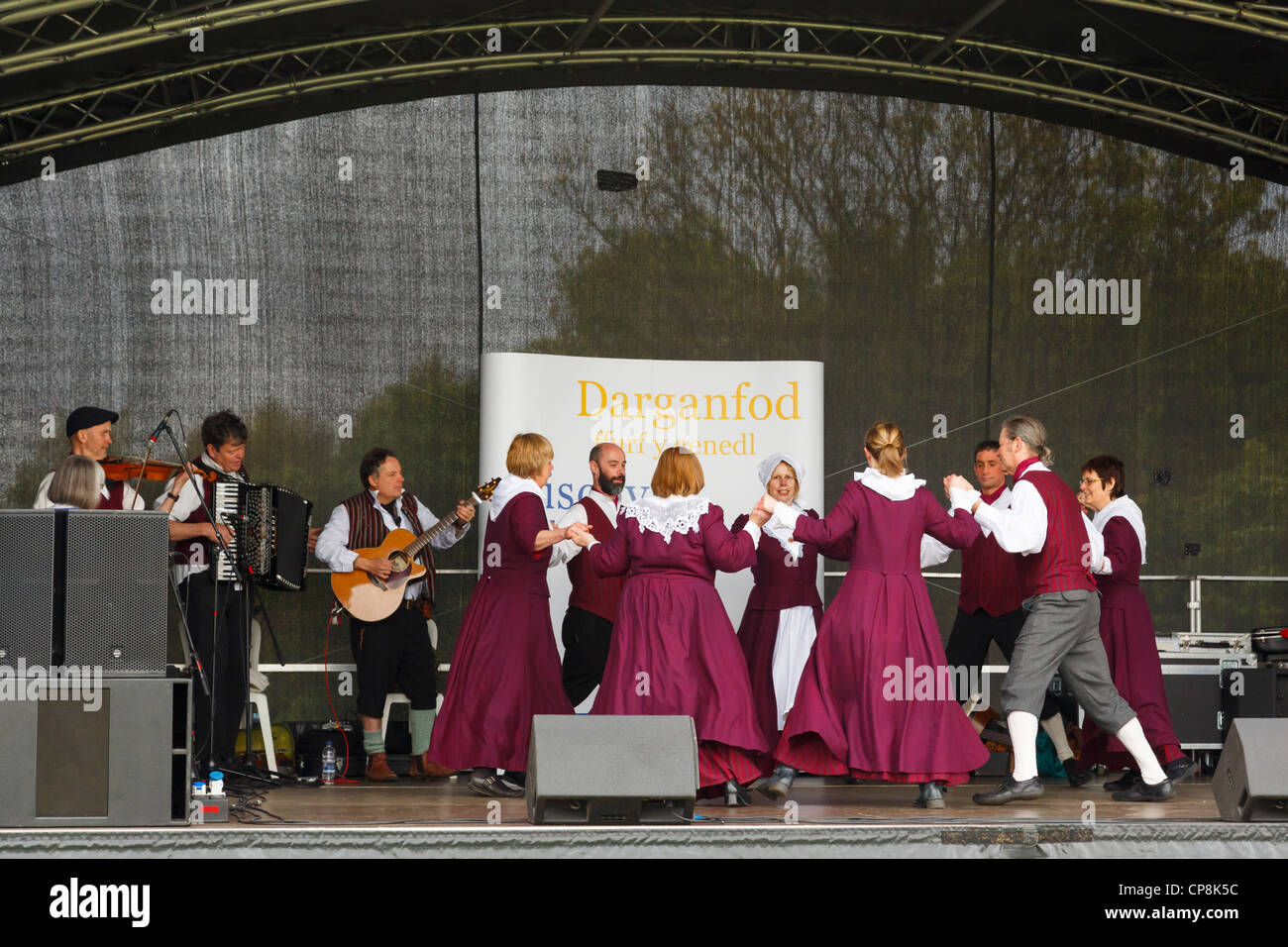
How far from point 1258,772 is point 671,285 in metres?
5.09

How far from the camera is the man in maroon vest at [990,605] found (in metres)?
7.25

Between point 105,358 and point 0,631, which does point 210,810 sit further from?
point 105,358

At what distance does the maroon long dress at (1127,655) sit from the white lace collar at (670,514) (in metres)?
2.19

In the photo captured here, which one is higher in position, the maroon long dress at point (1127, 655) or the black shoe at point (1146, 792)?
the maroon long dress at point (1127, 655)

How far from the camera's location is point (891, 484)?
5926 millimetres

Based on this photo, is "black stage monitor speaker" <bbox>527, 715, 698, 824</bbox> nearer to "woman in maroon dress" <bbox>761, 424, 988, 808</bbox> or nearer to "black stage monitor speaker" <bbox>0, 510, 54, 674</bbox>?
"woman in maroon dress" <bbox>761, 424, 988, 808</bbox>

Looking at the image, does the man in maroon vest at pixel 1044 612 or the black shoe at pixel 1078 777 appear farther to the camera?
the black shoe at pixel 1078 777

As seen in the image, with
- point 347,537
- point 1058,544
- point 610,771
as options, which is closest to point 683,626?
point 610,771

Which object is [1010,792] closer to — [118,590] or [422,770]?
[422,770]

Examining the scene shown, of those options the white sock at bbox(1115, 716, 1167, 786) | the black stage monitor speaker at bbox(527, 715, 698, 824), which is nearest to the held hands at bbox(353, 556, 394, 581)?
the black stage monitor speaker at bbox(527, 715, 698, 824)

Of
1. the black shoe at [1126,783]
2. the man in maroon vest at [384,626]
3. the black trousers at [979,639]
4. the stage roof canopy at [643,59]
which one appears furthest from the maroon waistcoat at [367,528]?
the black shoe at [1126,783]

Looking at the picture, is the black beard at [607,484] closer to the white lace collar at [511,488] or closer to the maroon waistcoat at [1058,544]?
A: the white lace collar at [511,488]

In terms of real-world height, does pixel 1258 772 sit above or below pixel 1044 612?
below
